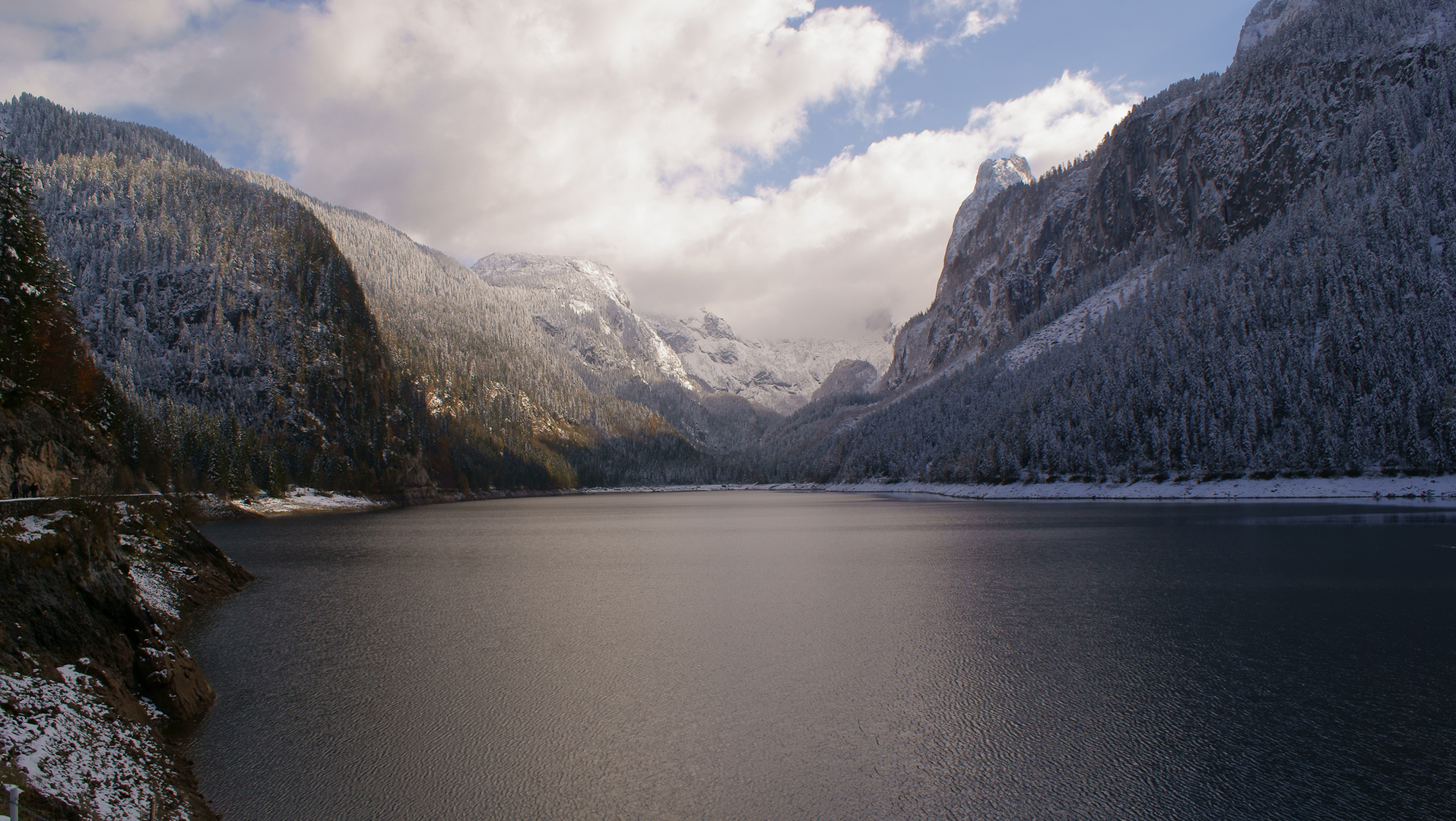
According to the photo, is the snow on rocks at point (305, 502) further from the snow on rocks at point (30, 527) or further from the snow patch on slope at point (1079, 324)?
the snow patch on slope at point (1079, 324)

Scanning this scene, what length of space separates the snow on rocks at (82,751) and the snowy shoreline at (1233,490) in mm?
98011

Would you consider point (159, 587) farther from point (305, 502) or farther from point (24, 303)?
point (305, 502)

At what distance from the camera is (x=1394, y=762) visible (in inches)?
404

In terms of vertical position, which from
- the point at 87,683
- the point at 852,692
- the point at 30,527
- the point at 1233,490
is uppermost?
the point at 30,527

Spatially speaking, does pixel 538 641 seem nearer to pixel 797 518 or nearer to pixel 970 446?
pixel 797 518

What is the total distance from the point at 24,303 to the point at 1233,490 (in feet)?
365

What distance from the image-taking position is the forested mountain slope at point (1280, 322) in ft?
264

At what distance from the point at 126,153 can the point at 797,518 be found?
19804 centimetres

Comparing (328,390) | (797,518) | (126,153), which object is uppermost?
(126,153)

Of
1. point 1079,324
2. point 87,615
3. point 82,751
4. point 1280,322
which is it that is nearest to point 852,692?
point 82,751

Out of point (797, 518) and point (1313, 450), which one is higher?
point (1313, 450)

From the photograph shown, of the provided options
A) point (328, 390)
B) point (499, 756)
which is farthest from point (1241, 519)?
point (328, 390)

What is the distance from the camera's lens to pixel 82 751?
8844mm

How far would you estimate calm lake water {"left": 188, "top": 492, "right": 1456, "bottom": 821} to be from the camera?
9891 mm
